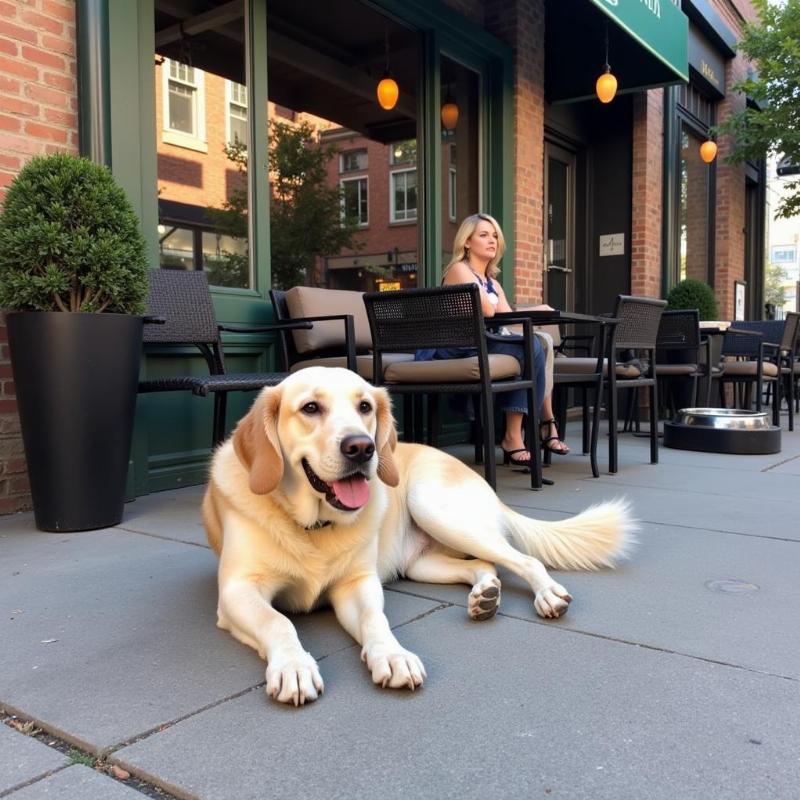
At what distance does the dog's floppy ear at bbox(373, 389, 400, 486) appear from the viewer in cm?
215

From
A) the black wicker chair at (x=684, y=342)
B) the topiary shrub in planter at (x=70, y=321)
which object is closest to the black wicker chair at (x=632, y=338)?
the black wicker chair at (x=684, y=342)

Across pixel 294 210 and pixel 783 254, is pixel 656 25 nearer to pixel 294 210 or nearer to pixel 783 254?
pixel 294 210

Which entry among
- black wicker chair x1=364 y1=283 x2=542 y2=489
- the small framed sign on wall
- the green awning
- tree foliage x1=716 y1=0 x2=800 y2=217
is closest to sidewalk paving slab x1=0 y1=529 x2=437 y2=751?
black wicker chair x1=364 y1=283 x2=542 y2=489

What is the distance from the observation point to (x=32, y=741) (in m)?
1.45

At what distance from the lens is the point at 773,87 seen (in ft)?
35.7

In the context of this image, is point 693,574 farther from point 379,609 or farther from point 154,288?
point 154,288

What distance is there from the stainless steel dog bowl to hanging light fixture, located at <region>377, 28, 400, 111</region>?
415cm

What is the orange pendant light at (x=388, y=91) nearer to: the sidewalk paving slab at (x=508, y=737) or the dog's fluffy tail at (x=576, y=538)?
the dog's fluffy tail at (x=576, y=538)

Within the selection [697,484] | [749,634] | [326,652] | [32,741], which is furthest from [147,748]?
[697,484]

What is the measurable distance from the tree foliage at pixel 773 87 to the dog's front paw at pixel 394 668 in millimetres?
11448

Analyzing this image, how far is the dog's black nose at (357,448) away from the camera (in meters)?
1.83

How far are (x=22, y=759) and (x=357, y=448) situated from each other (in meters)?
0.95

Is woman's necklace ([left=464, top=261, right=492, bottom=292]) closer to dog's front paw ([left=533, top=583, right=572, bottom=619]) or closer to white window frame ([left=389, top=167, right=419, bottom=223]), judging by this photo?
white window frame ([left=389, top=167, right=419, bottom=223])

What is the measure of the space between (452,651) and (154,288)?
9.63 feet
